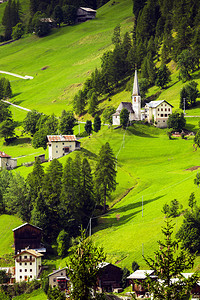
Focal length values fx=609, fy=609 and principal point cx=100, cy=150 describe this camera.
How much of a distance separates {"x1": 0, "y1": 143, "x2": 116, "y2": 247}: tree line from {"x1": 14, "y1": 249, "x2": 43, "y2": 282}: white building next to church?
28.6 ft

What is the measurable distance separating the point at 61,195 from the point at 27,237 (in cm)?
1105

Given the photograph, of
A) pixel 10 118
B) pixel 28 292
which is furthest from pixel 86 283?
pixel 10 118

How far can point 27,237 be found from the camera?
9481 centimetres

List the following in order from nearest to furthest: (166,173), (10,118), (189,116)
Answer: (166,173)
(189,116)
(10,118)

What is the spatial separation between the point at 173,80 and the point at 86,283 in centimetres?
14606

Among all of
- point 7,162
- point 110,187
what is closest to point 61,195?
point 110,187

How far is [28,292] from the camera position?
81.7m

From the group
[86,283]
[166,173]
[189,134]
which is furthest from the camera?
[189,134]

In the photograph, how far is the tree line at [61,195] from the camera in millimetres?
99312

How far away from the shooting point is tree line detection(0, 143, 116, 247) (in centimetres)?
9931

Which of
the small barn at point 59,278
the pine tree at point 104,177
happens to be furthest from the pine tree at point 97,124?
the small barn at point 59,278

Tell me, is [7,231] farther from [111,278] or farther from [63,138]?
[63,138]

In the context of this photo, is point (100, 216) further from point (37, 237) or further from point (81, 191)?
point (37, 237)

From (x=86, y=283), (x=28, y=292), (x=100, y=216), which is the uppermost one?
(x=86, y=283)
